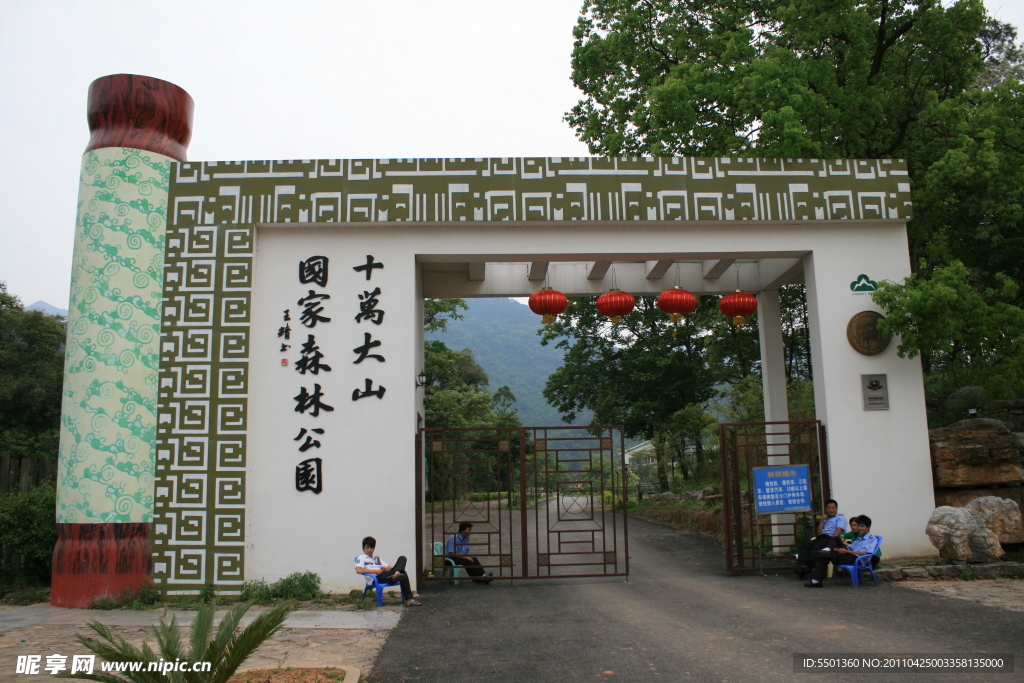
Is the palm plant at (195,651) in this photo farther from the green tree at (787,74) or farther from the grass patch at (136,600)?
the green tree at (787,74)

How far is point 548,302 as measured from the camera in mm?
8984

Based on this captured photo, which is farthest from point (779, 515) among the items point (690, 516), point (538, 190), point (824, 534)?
point (690, 516)

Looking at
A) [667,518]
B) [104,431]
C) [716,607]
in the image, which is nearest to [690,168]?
[716,607]

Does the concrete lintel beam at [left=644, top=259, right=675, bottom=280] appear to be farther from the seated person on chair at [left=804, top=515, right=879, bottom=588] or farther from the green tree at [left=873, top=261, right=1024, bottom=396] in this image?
the seated person on chair at [left=804, top=515, right=879, bottom=588]

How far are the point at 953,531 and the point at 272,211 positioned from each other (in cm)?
783

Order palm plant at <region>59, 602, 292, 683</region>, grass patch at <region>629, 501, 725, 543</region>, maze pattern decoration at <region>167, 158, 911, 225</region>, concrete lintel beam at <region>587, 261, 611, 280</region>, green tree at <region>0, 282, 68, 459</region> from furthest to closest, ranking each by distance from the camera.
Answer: green tree at <region>0, 282, 68, 459</region>, grass patch at <region>629, 501, 725, 543</region>, concrete lintel beam at <region>587, 261, 611, 280</region>, maze pattern decoration at <region>167, 158, 911, 225</region>, palm plant at <region>59, 602, 292, 683</region>

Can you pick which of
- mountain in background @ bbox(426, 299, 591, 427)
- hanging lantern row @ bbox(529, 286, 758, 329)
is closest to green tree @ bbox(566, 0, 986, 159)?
hanging lantern row @ bbox(529, 286, 758, 329)

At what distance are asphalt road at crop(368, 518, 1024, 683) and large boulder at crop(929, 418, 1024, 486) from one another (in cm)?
180

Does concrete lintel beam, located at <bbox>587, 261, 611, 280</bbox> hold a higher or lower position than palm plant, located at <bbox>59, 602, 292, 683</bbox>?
higher

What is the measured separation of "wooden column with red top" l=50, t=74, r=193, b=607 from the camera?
737cm

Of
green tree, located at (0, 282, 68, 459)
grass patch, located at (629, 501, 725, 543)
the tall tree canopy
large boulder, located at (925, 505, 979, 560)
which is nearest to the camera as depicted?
large boulder, located at (925, 505, 979, 560)

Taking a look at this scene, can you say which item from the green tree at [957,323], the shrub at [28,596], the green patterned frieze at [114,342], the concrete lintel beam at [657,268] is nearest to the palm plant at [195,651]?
the green patterned frieze at [114,342]

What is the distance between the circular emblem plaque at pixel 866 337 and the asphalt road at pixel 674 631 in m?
2.54

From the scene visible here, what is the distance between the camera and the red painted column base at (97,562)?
726 cm
